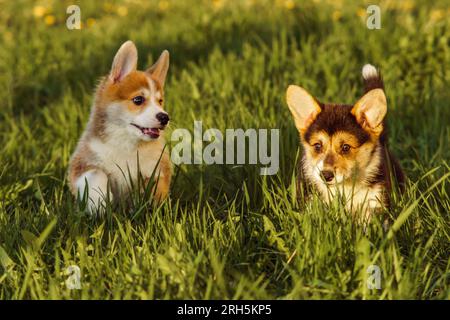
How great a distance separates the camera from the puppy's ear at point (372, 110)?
3906 millimetres

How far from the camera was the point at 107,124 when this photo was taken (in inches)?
165

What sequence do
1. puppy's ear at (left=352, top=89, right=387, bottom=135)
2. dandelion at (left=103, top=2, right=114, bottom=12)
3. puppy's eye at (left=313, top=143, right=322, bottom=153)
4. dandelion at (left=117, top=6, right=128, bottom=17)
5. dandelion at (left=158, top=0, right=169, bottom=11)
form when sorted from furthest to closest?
dandelion at (left=103, top=2, right=114, bottom=12) → dandelion at (left=158, top=0, right=169, bottom=11) → dandelion at (left=117, top=6, right=128, bottom=17) → puppy's eye at (left=313, top=143, right=322, bottom=153) → puppy's ear at (left=352, top=89, right=387, bottom=135)

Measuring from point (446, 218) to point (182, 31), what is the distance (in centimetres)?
489

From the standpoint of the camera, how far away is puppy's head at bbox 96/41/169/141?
3.98 meters

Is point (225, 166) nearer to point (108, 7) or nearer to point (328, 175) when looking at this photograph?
point (328, 175)

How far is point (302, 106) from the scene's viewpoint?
4.13m

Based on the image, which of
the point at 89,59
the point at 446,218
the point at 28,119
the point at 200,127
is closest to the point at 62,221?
the point at 200,127

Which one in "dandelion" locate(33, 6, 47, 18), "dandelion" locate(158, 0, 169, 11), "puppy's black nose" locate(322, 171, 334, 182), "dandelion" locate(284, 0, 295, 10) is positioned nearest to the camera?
"puppy's black nose" locate(322, 171, 334, 182)

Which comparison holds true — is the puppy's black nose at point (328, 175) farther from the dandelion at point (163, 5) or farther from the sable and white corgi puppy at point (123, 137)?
the dandelion at point (163, 5)

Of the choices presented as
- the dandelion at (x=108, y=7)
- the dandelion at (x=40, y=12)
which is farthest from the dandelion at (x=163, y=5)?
the dandelion at (x=40, y=12)

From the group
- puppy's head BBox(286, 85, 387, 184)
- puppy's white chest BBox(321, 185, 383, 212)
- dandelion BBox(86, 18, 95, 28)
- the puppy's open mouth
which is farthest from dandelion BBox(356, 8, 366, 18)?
the puppy's open mouth

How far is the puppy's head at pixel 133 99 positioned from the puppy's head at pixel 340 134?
29.1 inches

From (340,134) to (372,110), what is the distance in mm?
223

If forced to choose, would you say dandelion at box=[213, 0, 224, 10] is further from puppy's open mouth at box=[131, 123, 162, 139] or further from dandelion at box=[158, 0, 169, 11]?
puppy's open mouth at box=[131, 123, 162, 139]
